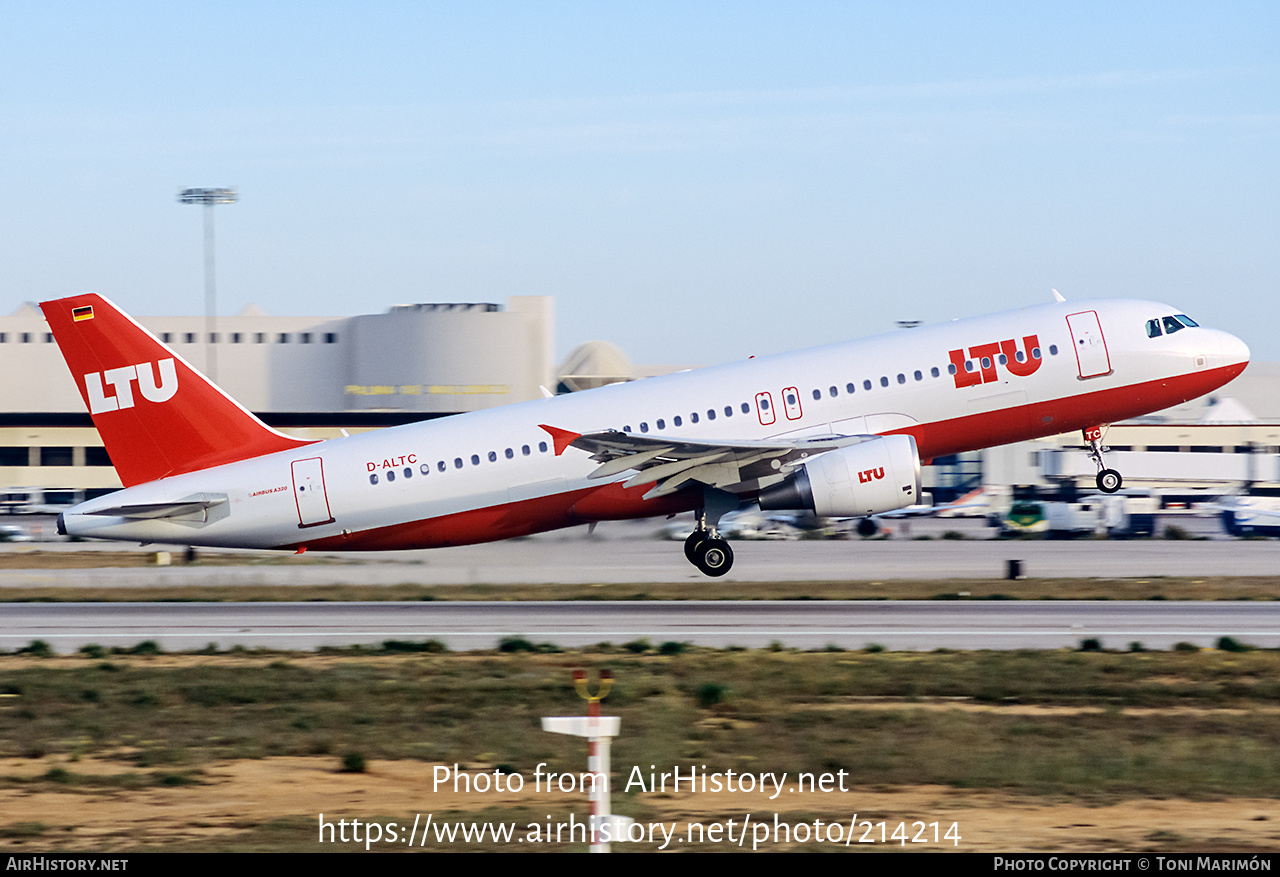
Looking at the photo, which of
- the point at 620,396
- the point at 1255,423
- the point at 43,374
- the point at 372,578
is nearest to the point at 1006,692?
the point at 620,396

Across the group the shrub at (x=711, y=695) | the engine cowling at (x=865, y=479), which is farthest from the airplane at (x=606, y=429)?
the shrub at (x=711, y=695)

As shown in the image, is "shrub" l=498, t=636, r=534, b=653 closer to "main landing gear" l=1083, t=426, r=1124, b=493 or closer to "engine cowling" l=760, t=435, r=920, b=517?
"engine cowling" l=760, t=435, r=920, b=517

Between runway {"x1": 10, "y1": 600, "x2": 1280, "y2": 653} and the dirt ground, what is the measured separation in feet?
30.6

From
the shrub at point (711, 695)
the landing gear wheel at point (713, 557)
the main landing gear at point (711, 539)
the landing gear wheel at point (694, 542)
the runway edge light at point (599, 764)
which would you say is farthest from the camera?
the landing gear wheel at point (694, 542)

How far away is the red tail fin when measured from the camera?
93.9ft

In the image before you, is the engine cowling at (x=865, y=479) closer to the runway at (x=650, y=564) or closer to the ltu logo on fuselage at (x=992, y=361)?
the ltu logo on fuselage at (x=992, y=361)

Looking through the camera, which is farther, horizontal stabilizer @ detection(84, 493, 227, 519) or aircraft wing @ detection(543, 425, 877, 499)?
horizontal stabilizer @ detection(84, 493, 227, 519)

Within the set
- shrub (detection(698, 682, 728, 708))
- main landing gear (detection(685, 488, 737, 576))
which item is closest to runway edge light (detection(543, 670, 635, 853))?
shrub (detection(698, 682, 728, 708))

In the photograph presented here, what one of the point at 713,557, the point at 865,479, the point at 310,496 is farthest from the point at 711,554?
the point at 310,496

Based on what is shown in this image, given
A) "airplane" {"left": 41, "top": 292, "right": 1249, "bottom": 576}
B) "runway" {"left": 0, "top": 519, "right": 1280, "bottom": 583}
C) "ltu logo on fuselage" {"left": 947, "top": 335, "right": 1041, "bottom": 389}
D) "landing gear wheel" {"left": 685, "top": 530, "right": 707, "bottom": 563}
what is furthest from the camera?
"runway" {"left": 0, "top": 519, "right": 1280, "bottom": 583}

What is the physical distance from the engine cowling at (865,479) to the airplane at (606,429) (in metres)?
0.46

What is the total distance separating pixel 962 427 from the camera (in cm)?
2862

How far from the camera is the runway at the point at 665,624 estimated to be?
2333 cm
